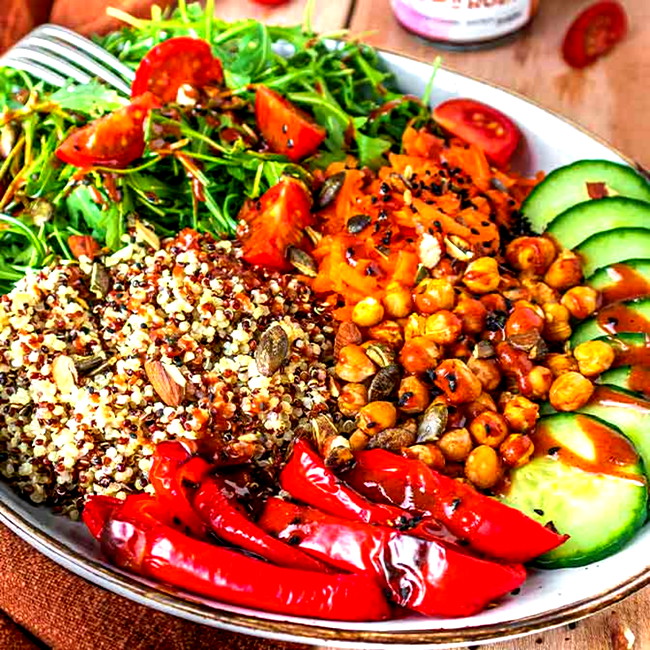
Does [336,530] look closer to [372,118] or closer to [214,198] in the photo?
[214,198]

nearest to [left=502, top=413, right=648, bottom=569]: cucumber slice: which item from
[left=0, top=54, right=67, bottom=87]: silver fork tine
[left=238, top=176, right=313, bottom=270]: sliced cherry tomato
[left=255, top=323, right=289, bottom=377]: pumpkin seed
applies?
[left=255, top=323, right=289, bottom=377]: pumpkin seed

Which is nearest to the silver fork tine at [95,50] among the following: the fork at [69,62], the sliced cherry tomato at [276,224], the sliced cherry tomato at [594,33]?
the fork at [69,62]

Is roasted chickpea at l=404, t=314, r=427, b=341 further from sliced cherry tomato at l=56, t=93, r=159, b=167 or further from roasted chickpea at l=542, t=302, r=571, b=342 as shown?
sliced cherry tomato at l=56, t=93, r=159, b=167

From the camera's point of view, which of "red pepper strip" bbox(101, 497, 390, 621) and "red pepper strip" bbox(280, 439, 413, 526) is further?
"red pepper strip" bbox(280, 439, 413, 526)

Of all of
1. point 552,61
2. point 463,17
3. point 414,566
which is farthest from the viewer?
point 552,61

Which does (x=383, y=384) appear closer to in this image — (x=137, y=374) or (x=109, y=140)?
(x=137, y=374)

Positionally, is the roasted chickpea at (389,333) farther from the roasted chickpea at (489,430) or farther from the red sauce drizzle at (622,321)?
the red sauce drizzle at (622,321)

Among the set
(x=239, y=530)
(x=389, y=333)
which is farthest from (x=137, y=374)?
(x=389, y=333)

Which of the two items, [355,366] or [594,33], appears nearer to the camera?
[355,366]
